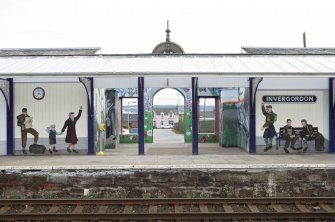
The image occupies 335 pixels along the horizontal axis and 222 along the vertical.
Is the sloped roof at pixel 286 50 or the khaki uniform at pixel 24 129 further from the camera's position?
the sloped roof at pixel 286 50

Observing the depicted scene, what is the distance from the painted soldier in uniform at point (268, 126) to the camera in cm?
1341

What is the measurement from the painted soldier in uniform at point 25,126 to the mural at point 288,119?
327 inches

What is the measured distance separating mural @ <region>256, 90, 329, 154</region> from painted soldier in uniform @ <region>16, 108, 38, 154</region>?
8312 mm

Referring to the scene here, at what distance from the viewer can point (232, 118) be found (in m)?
16.6

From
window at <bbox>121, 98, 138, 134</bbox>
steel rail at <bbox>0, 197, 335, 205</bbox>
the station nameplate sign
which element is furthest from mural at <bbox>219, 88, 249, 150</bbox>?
steel rail at <bbox>0, 197, 335, 205</bbox>

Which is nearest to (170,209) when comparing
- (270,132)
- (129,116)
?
(270,132)

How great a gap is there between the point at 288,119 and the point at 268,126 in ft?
2.60

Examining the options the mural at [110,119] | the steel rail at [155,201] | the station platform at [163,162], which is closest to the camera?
the steel rail at [155,201]

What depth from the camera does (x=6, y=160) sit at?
38.8 feet

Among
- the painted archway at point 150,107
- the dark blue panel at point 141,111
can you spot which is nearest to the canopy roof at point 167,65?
the dark blue panel at point 141,111

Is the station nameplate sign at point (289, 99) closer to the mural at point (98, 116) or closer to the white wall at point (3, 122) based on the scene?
the mural at point (98, 116)

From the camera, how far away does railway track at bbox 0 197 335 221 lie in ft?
25.1

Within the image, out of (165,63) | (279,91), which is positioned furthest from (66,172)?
(279,91)

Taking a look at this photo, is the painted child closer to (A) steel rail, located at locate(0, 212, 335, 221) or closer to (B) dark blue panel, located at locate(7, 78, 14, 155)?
(B) dark blue panel, located at locate(7, 78, 14, 155)
